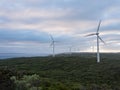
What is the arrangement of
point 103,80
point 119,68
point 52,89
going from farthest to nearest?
1. point 119,68
2. point 103,80
3. point 52,89

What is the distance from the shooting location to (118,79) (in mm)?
79125

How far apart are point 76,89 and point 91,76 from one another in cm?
4401

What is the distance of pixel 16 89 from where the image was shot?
101ft

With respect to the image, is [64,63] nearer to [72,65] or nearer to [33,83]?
[72,65]

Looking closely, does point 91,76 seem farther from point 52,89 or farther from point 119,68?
point 52,89

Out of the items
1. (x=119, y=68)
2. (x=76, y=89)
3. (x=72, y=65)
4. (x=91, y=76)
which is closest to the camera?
(x=76, y=89)

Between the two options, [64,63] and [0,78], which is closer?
[0,78]

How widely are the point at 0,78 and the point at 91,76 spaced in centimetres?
4590

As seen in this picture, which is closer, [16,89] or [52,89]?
[16,89]

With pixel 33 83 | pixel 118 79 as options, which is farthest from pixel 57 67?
pixel 33 83

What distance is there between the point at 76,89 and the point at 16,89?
12101 millimetres

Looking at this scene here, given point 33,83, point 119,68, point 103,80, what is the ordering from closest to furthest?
point 33,83 → point 103,80 → point 119,68

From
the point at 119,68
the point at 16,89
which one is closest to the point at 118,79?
the point at 119,68

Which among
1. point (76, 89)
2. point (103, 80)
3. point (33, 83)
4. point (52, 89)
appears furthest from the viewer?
point (103, 80)
